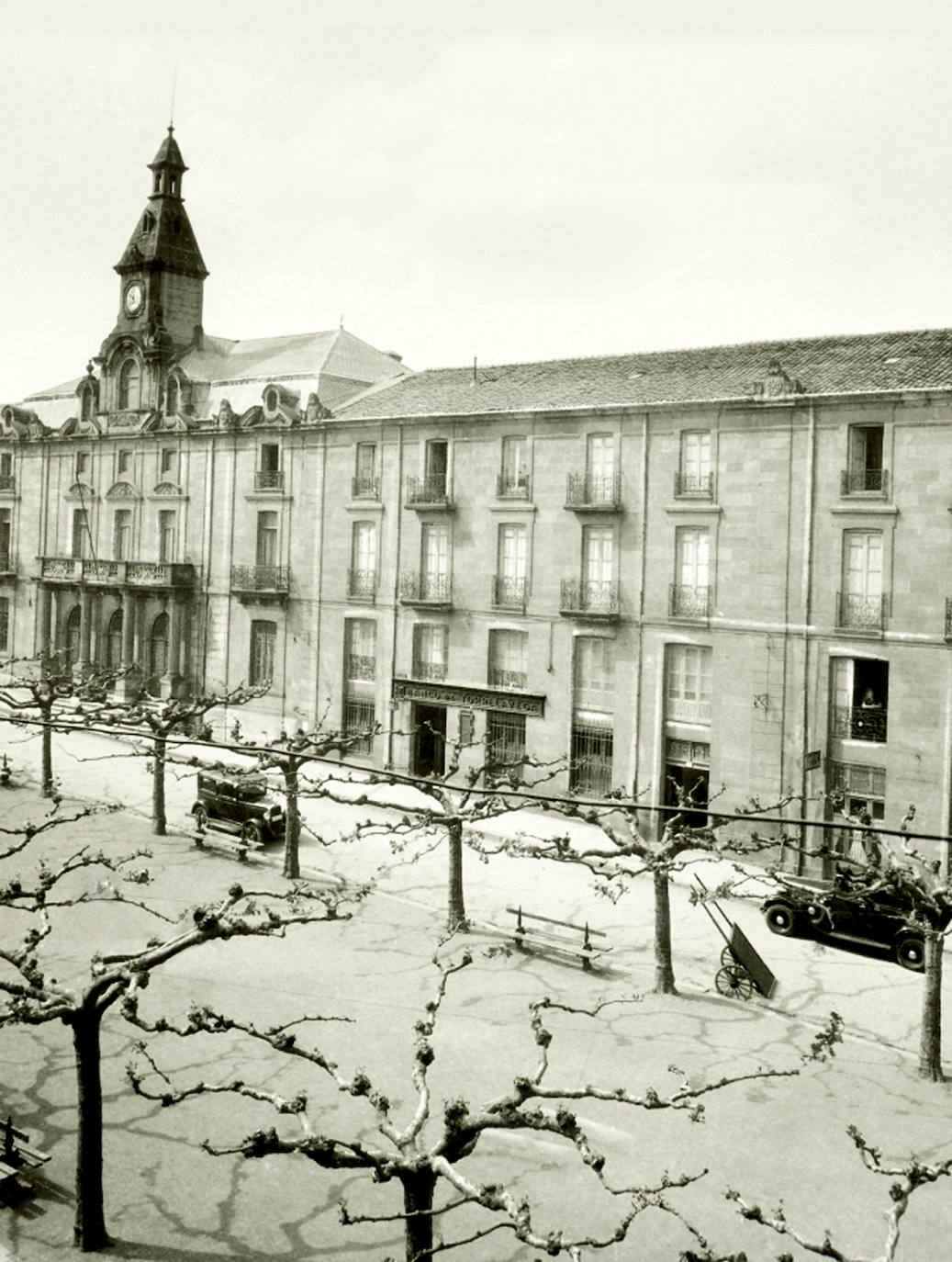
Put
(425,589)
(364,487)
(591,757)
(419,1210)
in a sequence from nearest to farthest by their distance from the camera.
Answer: (419,1210)
(591,757)
(425,589)
(364,487)

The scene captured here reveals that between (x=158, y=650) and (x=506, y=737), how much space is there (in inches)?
687

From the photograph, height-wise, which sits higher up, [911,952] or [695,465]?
[695,465]

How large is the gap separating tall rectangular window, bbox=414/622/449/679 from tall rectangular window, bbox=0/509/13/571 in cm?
2460

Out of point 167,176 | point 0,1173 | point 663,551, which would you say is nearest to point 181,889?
point 0,1173

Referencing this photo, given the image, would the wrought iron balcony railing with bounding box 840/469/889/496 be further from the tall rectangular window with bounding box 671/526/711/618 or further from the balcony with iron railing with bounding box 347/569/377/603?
the balcony with iron railing with bounding box 347/569/377/603

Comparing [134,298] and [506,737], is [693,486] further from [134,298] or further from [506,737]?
[134,298]

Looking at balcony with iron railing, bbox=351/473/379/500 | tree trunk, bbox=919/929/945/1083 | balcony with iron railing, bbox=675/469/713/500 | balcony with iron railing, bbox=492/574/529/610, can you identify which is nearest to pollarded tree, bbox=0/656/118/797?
balcony with iron railing, bbox=351/473/379/500

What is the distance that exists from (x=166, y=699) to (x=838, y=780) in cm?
2469

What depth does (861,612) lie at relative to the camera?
2947 cm

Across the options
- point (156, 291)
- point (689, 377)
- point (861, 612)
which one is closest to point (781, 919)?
point (861, 612)

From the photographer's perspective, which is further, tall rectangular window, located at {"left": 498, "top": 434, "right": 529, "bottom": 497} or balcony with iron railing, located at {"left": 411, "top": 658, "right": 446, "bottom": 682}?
balcony with iron railing, located at {"left": 411, "top": 658, "right": 446, "bottom": 682}

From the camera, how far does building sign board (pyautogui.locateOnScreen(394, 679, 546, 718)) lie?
35.3 meters

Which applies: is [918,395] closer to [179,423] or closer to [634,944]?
[634,944]

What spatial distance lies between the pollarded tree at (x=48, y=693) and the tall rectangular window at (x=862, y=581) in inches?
740
